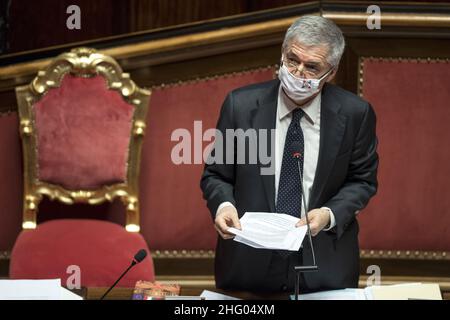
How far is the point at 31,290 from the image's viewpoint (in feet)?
7.01

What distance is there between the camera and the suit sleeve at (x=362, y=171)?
258 cm

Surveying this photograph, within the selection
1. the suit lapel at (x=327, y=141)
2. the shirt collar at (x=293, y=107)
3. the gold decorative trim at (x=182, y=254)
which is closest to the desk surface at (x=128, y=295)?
the suit lapel at (x=327, y=141)

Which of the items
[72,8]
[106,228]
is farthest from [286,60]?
[72,8]

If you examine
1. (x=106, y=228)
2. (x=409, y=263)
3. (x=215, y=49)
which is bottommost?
(x=409, y=263)

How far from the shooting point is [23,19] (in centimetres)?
468

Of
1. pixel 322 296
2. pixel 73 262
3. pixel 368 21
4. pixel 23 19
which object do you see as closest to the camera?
pixel 322 296

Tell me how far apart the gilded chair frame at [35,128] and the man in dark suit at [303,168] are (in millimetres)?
894

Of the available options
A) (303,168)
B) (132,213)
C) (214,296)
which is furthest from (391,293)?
(132,213)

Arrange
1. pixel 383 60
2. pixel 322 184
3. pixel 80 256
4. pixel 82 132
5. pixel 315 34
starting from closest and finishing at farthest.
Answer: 1. pixel 315 34
2. pixel 322 184
3. pixel 80 256
4. pixel 82 132
5. pixel 383 60

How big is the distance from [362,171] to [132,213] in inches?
44.5

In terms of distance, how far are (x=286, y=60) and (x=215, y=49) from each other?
1.27 metres

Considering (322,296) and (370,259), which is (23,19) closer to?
(370,259)

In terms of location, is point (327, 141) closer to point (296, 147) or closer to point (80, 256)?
point (296, 147)

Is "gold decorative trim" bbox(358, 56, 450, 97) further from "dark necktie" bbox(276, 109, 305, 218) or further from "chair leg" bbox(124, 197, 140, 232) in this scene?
"dark necktie" bbox(276, 109, 305, 218)
